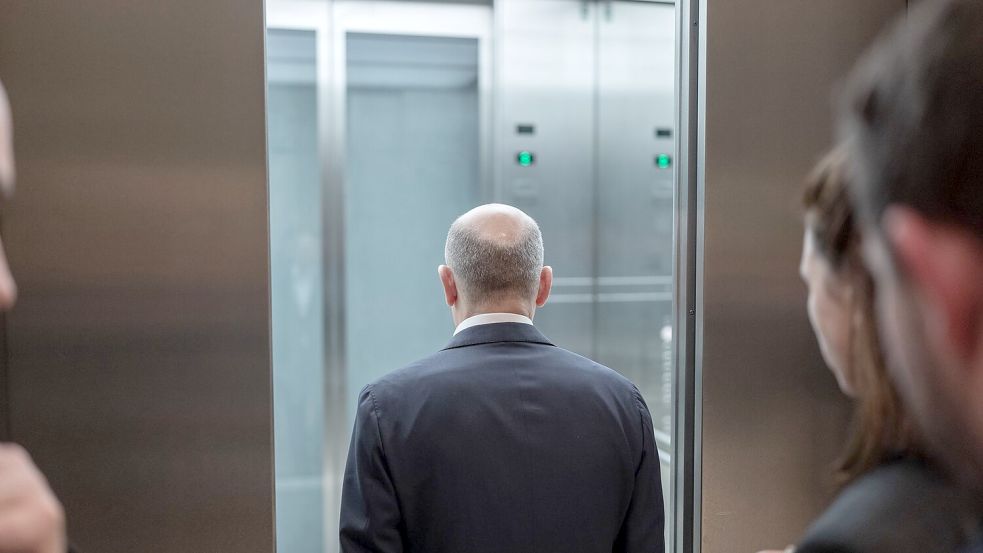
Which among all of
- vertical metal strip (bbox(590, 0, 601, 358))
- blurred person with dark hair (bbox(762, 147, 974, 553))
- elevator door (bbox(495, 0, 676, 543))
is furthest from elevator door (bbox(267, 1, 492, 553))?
blurred person with dark hair (bbox(762, 147, 974, 553))

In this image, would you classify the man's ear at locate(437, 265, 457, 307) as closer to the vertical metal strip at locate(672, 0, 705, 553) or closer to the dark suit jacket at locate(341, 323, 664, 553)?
the dark suit jacket at locate(341, 323, 664, 553)

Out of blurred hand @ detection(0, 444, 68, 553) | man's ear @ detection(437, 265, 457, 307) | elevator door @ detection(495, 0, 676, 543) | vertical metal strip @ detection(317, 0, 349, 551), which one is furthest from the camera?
elevator door @ detection(495, 0, 676, 543)

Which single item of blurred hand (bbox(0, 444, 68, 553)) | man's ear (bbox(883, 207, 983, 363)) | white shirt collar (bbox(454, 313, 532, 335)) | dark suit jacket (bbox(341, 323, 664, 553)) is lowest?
dark suit jacket (bbox(341, 323, 664, 553))

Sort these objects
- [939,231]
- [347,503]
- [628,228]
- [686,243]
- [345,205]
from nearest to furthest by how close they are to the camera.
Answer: [939,231] → [347,503] → [686,243] → [345,205] → [628,228]

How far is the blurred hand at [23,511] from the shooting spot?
15.8 inches

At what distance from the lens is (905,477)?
66 centimetres

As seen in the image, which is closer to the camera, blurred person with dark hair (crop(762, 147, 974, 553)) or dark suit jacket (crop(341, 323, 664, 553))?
blurred person with dark hair (crop(762, 147, 974, 553))

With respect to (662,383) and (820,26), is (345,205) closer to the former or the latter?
(662,383)

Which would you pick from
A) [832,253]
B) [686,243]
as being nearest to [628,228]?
[686,243]

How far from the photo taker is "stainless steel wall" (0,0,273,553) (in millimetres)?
1891

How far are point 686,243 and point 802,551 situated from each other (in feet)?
5.79

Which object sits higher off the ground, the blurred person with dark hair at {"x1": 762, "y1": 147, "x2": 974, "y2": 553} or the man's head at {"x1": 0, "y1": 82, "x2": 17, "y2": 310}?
the man's head at {"x1": 0, "y1": 82, "x2": 17, "y2": 310}

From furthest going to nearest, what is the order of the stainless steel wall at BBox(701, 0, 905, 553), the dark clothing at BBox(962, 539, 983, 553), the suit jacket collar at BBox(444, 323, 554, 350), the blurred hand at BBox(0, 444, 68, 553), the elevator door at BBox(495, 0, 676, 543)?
the elevator door at BBox(495, 0, 676, 543), the stainless steel wall at BBox(701, 0, 905, 553), the suit jacket collar at BBox(444, 323, 554, 350), the dark clothing at BBox(962, 539, 983, 553), the blurred hand at BBox(0, 444, 68, 553)

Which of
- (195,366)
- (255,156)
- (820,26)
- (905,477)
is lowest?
(195,366)
